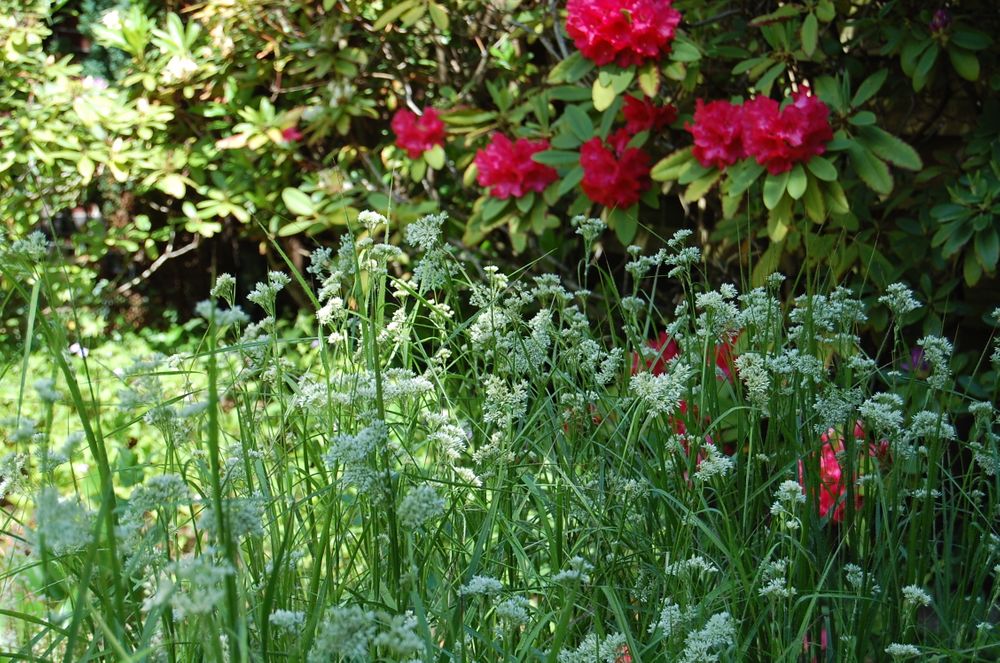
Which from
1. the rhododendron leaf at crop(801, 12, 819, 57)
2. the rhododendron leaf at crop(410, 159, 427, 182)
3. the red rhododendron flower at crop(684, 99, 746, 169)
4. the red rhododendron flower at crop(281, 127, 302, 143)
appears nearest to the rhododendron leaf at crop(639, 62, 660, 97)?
the red rhododendron flower at crop(684, 99, 746, 169)

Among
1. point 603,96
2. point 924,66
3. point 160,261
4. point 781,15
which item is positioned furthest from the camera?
point 160,261

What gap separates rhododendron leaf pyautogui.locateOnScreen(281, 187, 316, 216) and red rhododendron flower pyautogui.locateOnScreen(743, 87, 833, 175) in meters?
1.77

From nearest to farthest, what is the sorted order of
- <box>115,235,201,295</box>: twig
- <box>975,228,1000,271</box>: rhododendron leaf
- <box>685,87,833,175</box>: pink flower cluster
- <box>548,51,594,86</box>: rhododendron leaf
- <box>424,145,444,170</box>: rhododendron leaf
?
1. <box>975,228,1000,271</box>: rhododendron leaf
2. <box>685,87,833,175</box>: pink flower cluster
3. <box>548,51,594,86</box>: rhododendron leaf
4. <box>424,145,444,170</box>: rhododendron leaf
5. <box>115,235,201,295</box>: twig

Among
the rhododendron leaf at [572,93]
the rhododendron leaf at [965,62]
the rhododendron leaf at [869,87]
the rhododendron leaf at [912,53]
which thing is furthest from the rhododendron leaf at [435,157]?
the rhododendron leaf at [965,62]

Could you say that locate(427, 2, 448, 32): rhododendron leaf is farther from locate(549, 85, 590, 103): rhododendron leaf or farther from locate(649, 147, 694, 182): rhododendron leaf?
locate(649, 147, 694, 182): rhododendron leaf

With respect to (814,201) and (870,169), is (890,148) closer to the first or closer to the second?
(870,169)

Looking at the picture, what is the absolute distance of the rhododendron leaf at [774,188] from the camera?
8.51ft

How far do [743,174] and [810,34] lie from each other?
40 cm

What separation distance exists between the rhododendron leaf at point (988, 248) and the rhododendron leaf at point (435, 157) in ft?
5.54

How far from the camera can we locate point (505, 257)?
389cm

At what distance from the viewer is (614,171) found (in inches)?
118

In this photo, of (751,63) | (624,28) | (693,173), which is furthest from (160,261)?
(751,63)

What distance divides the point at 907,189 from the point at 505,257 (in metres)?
1.48

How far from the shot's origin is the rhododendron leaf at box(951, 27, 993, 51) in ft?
8.53
